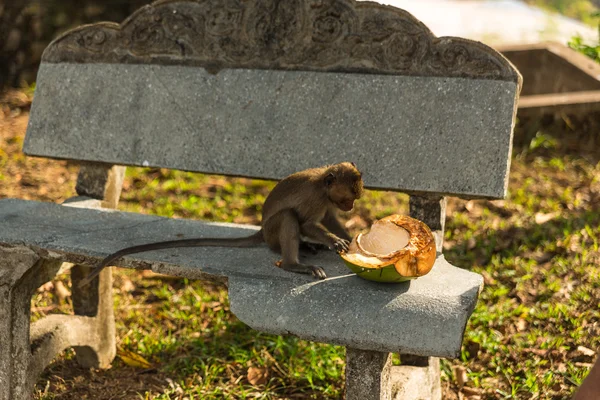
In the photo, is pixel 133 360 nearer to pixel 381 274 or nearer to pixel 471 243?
pixel 381 274

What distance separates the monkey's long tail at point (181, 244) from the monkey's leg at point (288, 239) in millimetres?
76

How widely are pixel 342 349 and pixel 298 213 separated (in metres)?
1.12

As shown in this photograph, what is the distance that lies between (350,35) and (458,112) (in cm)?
63

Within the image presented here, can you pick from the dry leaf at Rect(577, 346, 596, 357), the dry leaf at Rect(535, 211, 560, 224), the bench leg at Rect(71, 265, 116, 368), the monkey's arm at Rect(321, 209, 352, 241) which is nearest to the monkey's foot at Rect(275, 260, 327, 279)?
the monkey's arm at Rect(321, 209, 352, 241)

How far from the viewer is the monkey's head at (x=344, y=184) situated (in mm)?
3357

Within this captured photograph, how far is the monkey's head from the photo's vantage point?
336 cm

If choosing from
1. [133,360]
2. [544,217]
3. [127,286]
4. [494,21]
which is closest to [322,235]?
[133,360]

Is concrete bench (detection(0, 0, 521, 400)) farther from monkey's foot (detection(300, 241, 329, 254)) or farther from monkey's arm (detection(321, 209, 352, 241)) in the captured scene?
monkey's arm (detection(321, 209, 352, 241))

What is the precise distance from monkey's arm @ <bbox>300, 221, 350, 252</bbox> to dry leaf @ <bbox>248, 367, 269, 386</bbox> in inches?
38.3

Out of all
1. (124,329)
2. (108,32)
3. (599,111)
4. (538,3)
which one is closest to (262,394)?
(124,329)

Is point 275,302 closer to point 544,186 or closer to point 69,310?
point 69,310

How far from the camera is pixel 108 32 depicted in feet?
13.9

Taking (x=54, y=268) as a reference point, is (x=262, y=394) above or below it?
below

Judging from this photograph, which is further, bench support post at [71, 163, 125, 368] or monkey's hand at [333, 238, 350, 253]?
bench support post at [71, 163, 125, 368]
